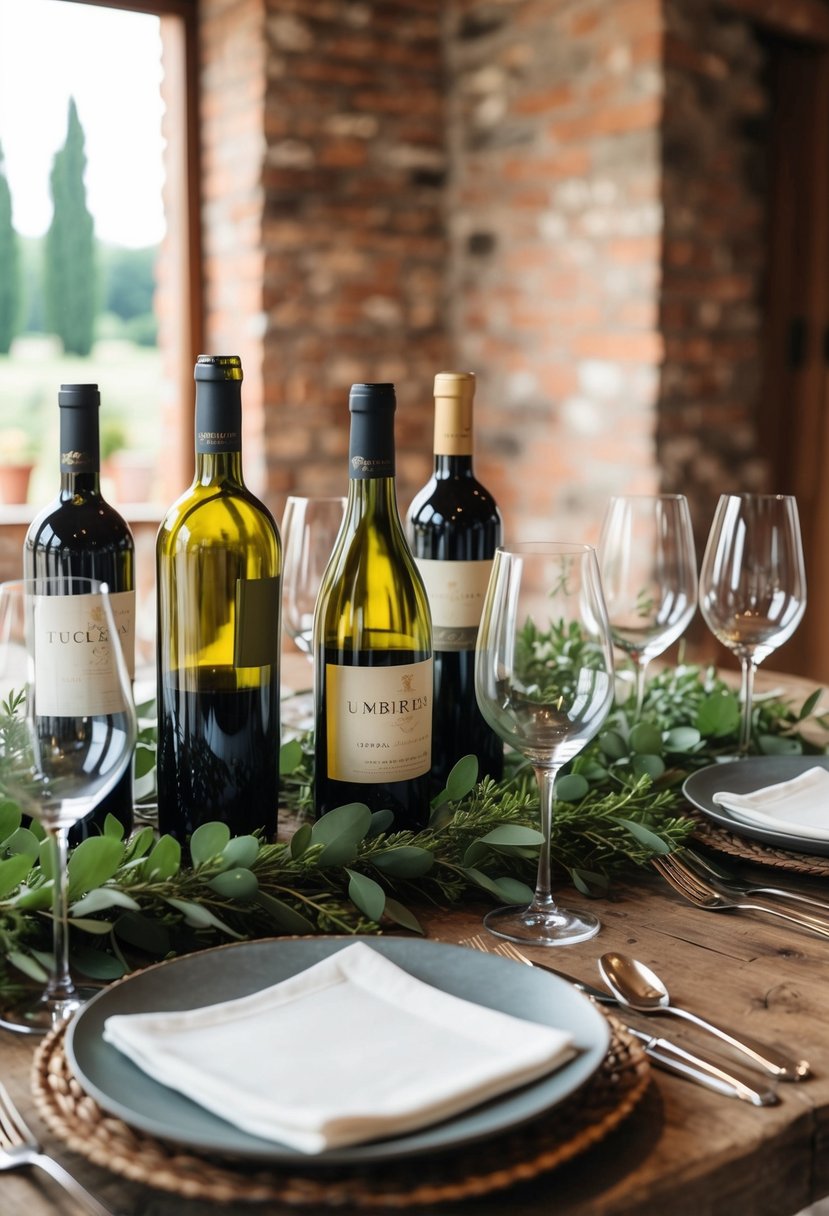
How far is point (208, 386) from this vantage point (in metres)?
0.93

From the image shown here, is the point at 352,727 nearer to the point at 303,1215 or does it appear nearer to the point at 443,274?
the point at 303,1215

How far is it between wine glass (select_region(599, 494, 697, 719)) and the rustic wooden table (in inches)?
16.3

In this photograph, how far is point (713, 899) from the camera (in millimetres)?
958

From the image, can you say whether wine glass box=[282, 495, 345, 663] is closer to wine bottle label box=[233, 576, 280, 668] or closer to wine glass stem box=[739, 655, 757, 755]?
wine bottle label box=[233, 576, 280, 668]

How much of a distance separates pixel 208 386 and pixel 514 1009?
49 centimetres

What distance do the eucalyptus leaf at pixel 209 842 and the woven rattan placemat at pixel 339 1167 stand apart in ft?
0.80

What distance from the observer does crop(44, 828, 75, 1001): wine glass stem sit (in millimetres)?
725

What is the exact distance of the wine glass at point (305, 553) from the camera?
128 cm

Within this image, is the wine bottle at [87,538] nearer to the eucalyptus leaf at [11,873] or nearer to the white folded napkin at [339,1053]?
the eucalyptus leaf at [11,873]

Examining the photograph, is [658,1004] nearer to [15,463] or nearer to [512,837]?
[512,837]

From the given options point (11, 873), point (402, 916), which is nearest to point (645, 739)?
point (402, 916)

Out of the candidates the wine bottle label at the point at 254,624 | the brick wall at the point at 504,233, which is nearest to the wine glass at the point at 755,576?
the wine bottle label at the point at 254,624

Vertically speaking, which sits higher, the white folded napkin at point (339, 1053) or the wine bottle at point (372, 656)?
the wine bottle at point (372, 656)

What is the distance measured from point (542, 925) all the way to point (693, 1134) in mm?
270
